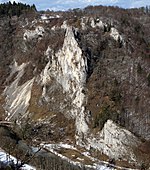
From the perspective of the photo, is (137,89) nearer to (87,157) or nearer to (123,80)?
(123,80)

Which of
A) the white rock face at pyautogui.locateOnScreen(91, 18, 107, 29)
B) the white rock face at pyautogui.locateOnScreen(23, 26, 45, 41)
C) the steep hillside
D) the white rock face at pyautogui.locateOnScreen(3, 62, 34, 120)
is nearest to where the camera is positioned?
the steep hillside

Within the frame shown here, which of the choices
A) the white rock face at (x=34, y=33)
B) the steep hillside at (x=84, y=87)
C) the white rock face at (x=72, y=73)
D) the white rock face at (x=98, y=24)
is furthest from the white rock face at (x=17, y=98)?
the white rock face at (x=98, y=24)

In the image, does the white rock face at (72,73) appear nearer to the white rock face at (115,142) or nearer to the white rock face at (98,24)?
the white rock face at (115,142)

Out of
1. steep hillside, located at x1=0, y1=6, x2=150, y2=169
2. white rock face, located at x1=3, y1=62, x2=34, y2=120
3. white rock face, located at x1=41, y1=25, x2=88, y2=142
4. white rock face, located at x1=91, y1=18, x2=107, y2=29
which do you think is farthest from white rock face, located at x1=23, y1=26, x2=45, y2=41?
white rock face, located at x1=91, y1=18, x2=107, y2=29

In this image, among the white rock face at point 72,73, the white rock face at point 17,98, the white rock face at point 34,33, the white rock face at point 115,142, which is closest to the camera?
the white rock face at point 115,142

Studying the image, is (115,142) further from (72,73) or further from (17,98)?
(17,98)

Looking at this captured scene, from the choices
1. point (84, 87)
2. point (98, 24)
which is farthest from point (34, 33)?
point (84, 87)

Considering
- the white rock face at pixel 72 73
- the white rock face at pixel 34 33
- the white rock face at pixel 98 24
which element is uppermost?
the white rock face at pixel 98 24

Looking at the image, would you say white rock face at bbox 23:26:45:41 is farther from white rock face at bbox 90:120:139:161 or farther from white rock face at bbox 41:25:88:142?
white rock face at bbox 90:120:139:161
